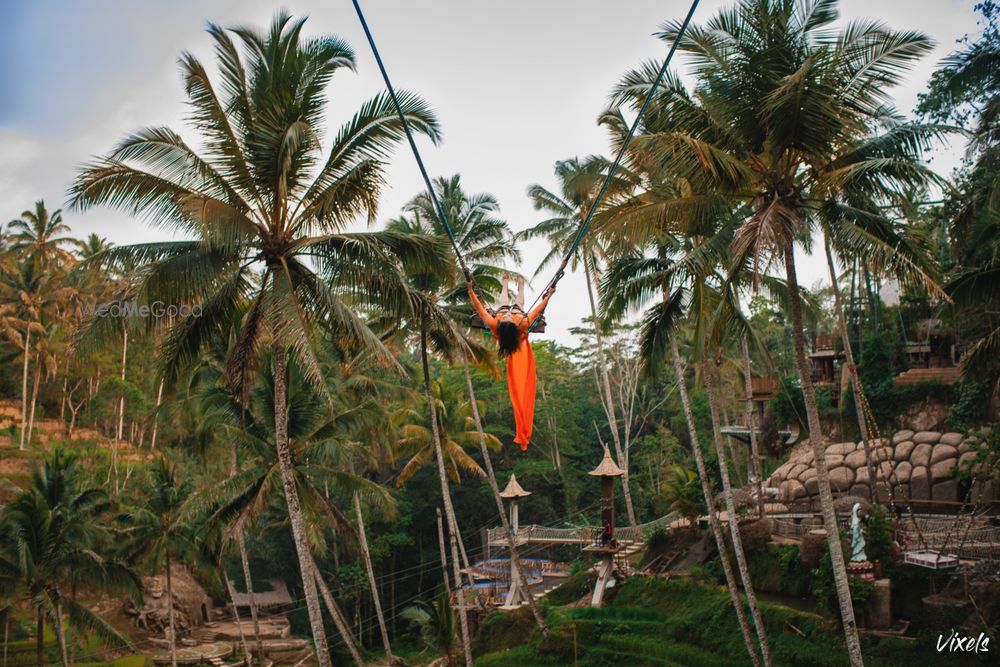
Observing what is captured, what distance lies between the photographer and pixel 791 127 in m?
7.81

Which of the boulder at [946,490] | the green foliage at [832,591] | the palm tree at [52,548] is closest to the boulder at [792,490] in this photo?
the boulder at [946,490]

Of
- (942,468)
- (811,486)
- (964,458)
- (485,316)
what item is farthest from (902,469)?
(485,316)

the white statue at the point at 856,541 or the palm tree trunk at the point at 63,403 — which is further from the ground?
the palm tree trunk at the point at 63,403

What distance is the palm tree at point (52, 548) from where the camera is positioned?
14.3 metres

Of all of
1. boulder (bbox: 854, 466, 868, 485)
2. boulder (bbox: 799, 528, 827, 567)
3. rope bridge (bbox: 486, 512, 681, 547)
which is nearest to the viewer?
boulder (bbox: 799, 528, 827, 567)

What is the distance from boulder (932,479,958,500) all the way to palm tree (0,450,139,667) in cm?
1641

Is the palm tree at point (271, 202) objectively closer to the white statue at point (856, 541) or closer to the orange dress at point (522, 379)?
→ the orange dress at point (522, 379)

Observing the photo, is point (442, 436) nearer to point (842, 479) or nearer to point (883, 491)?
point (842, 479)

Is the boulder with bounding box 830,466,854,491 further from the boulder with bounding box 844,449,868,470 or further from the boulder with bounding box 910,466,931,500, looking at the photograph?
the boulder with bounding box 910,466,931,500

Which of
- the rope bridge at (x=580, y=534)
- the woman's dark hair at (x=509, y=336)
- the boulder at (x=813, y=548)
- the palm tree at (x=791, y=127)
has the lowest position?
the rope bridge at (x=580, y=534)

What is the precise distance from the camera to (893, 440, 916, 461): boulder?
52.9 ft

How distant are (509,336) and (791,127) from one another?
3843 millimetres

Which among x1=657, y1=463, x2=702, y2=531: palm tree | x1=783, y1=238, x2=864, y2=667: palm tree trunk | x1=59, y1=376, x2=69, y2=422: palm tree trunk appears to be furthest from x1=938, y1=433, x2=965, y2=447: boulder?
x1=59, y1=376, x2=69, y2=422: palm tree trunk

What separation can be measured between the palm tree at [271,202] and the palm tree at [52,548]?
7.53 meters
